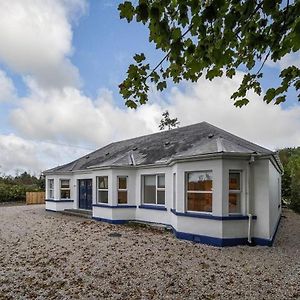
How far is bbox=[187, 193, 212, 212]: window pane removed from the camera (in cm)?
1094

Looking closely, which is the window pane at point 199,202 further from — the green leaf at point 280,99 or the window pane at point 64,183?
the window pane at point 64,183

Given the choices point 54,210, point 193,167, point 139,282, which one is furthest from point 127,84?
point 54,210

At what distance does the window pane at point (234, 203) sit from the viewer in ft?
35.2

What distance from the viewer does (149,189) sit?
50.4ft

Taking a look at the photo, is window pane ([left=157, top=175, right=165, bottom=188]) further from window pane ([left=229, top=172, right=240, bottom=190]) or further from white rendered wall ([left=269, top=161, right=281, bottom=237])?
white rendered wall ([left=269, top=161, right=281, bottom=237])

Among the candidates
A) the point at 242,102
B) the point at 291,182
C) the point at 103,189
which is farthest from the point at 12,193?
the point at 242,102

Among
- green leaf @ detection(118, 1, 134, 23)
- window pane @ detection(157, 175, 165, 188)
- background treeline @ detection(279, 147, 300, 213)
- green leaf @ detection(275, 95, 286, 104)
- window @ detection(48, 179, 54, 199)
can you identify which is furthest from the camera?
window @ detection(48, 179, 54, 199)

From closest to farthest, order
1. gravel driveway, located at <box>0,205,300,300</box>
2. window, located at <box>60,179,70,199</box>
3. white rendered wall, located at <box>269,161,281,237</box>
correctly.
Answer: gravel driveway, located at <box>0,205,300,300</box>, white rendered wall, located at <box>269,161,281,237</box>, window, located at <box>60,179,70,199</box>

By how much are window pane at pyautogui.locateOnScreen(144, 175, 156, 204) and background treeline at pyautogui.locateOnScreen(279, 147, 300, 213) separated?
10.7 meters

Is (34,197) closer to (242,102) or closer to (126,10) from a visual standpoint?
(242,102)

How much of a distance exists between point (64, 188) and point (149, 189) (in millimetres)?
9392

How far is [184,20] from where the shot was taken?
11.2 ft

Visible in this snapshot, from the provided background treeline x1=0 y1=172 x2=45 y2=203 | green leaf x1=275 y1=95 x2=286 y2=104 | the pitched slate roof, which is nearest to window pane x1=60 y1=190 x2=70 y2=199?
the pitched slate roof

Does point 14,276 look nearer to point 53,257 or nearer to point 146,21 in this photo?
point 53,257
